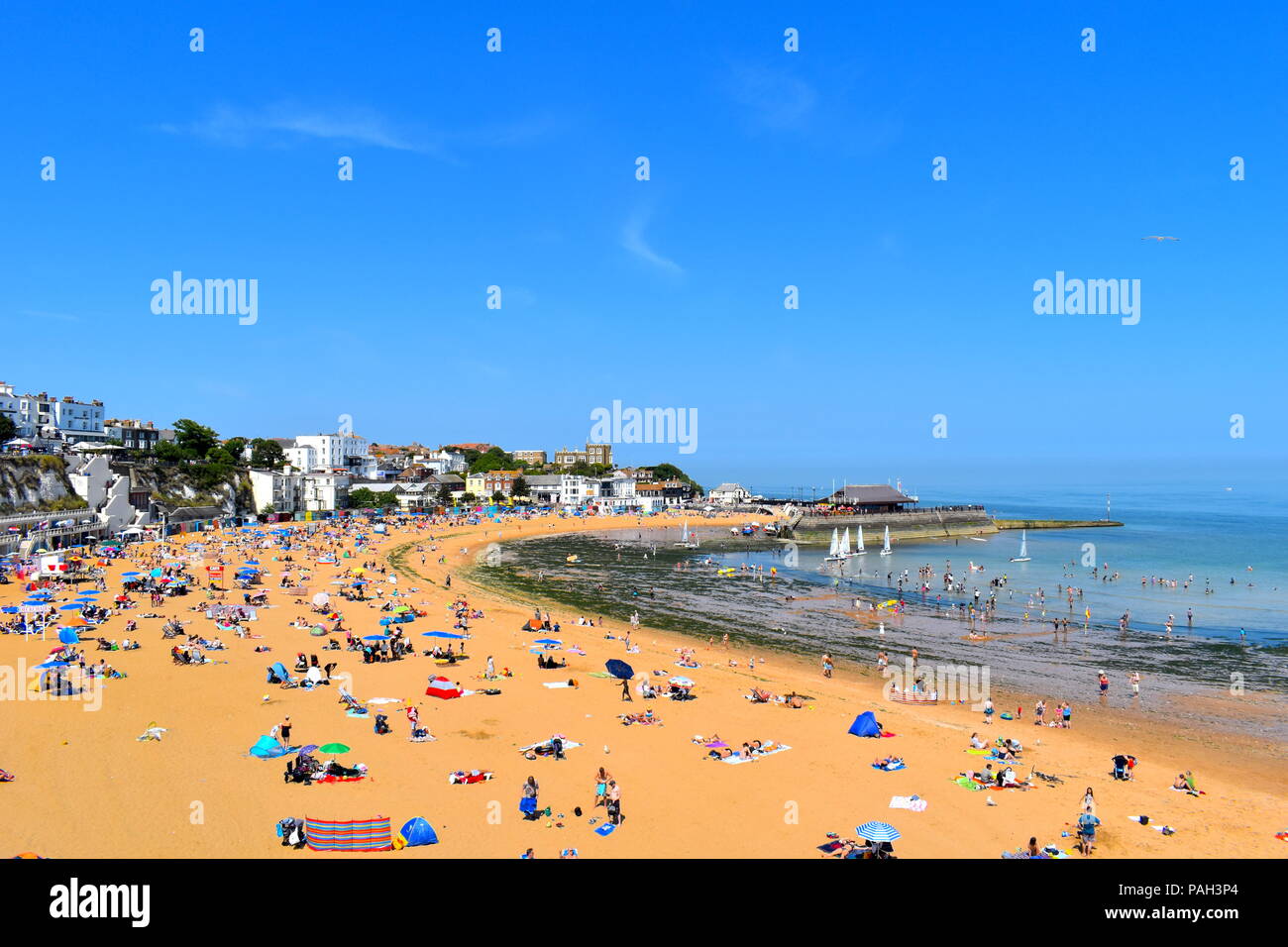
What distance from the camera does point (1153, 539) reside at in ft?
255

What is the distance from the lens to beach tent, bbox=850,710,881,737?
19391 mm

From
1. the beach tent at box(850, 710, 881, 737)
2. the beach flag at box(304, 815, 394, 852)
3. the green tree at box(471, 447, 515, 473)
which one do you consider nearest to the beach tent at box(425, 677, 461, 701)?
the beach flag at box(304, 815, 394, 852)

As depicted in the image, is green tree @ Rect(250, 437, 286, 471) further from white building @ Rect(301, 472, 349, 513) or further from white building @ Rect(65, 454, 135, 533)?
white building @ Rect(65, 454, 135, 533)

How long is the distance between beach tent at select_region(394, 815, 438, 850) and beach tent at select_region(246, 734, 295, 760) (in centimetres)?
522

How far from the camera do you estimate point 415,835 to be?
42.1 ft

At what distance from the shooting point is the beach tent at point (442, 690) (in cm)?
2180

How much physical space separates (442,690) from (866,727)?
11.4 m

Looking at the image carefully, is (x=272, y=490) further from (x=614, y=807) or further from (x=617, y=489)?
(x=614, y=807)

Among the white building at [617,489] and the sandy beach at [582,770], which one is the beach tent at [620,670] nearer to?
the sandy beach at [582,770]

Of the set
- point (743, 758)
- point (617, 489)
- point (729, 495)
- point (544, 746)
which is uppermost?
point (617, 489)

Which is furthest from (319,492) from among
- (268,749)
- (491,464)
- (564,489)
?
(268,749)

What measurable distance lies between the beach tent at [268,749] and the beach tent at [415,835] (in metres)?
5.22

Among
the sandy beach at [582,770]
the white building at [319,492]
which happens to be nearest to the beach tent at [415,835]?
the sandy beach at [582,770]
